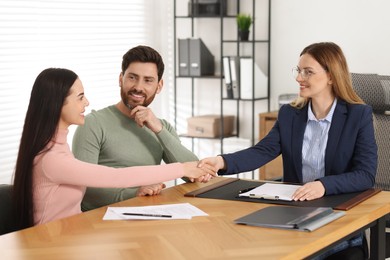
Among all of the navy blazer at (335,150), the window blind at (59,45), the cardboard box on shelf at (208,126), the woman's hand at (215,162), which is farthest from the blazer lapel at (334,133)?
the cardboard box on shelf at (208,126)

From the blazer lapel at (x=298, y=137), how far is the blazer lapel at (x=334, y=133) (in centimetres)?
13

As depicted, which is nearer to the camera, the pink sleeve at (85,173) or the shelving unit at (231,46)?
the pink sleeve at (85,173)

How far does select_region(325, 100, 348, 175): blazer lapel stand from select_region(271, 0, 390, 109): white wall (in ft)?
6.80

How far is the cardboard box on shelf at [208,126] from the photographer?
18.6 ft

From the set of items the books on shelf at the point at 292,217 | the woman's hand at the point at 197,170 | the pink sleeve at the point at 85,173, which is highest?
the pink sleeve at the point at 85,173

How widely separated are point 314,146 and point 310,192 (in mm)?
431

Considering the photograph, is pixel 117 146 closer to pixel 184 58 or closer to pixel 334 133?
pixel 334 133

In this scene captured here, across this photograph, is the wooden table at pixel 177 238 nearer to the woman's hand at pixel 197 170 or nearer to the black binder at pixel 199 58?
the woman's hand at pixel 197 170

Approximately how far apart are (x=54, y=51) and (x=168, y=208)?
251 centimetres


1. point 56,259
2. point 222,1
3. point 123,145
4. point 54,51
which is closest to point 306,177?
point 123,145

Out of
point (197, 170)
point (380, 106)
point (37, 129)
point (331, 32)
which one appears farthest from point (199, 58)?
point (37, 129)

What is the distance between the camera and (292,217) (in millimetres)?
2434

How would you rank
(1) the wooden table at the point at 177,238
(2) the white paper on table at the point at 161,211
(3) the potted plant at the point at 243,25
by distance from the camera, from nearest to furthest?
(1) the wooden table at the point at 177,238 < (2) the white paper on table at the point at 161,211 < (3) the potted plant at the point at 243,25

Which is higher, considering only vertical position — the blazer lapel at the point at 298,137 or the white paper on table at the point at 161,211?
the blazer lapel at the point at 298,137
